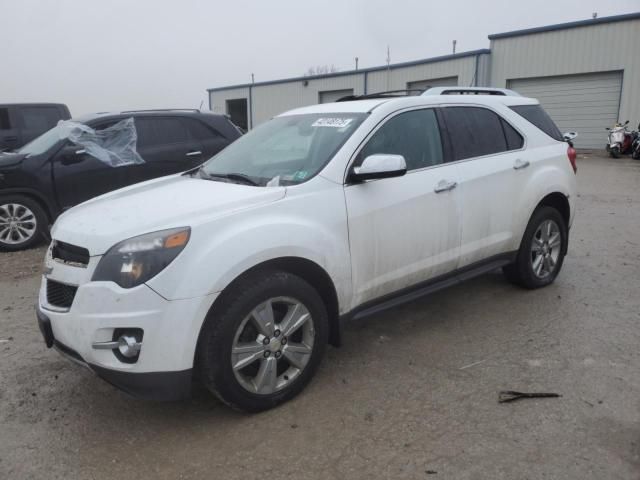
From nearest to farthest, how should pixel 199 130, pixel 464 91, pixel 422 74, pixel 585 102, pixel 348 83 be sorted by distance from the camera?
pixel 464 91 < pixel 199 130 < pixel 585 102 < pixel 422 74 < pixel 348 83

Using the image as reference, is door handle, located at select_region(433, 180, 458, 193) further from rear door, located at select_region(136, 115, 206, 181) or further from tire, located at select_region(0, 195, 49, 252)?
tire, located at select_region(0, 195, 49, 252)

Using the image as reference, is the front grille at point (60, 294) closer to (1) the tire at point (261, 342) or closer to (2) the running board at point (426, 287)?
(1) the tire at point (261, 342)

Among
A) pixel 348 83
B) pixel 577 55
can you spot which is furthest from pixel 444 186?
pixel 348 83

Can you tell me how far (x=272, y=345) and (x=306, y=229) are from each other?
67 centimetres

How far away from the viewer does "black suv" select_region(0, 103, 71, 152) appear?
10.2 meters

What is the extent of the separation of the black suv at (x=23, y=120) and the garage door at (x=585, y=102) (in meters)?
16.8

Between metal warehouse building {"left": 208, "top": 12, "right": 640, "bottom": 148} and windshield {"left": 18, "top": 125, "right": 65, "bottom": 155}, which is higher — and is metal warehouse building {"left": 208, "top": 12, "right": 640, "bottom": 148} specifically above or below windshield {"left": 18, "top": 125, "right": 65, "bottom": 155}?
above

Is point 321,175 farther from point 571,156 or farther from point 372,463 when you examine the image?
point 571,156

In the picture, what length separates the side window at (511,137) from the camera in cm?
446

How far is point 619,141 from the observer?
17203mm

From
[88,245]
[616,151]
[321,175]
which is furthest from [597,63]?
[88,245]

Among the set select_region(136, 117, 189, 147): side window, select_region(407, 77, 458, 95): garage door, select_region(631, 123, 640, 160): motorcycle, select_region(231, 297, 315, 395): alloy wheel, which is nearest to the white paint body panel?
select_region(231, 297, 315, 395): alloy wheel

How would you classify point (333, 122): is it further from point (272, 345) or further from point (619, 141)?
point (619, 141)

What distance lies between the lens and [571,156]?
16.1ft
